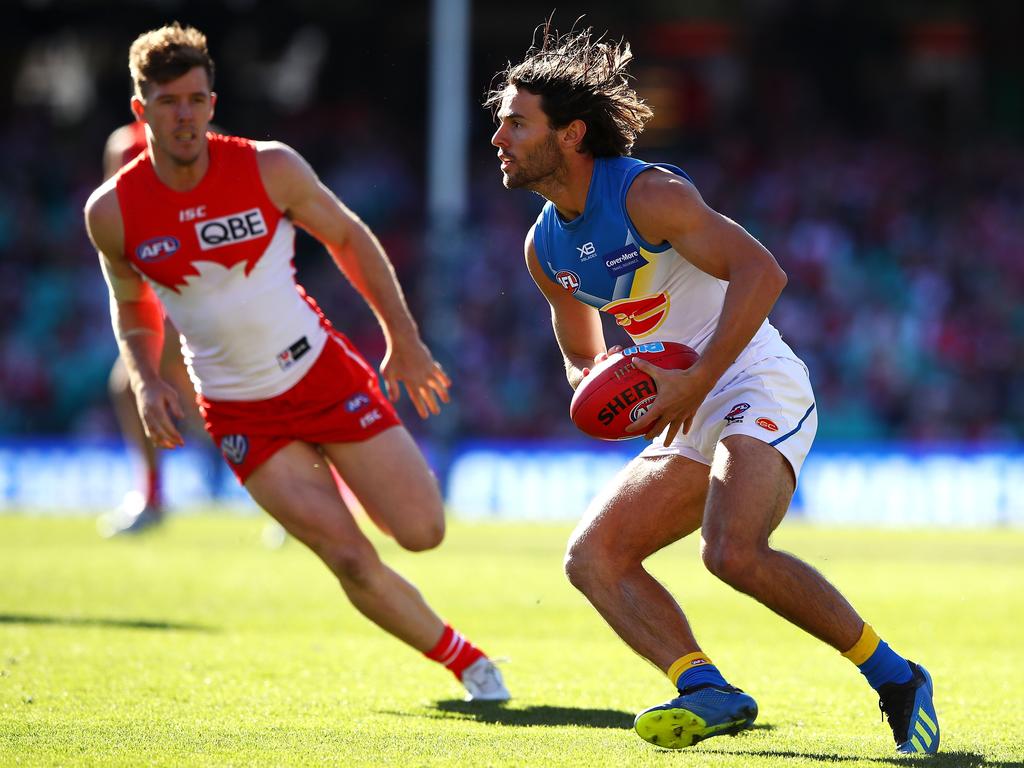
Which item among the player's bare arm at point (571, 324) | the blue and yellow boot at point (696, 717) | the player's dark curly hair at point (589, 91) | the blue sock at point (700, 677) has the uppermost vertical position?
the player's dark curly hair at point (589, 91)

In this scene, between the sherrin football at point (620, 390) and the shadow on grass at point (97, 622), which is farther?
the shadow on grass at point (97, 622)

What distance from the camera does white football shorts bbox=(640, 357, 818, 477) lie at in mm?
5082

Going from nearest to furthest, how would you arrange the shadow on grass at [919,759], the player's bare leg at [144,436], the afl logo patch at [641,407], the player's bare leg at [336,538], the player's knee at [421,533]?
the shadow on grass at [919,759] < the afl logo patch at [641,407] < the player's bare leg at [336,538] < the player's knee at [421,533] < the player's bare leg at [144,436]

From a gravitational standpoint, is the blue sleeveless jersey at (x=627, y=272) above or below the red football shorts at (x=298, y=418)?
above

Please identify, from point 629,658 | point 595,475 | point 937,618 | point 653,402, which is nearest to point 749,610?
point 937,618

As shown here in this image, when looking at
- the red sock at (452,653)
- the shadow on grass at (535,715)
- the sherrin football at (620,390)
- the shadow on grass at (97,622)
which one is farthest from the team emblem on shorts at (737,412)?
the shadow on grass at (97,622)

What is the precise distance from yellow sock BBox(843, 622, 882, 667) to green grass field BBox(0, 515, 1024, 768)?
0.31 m

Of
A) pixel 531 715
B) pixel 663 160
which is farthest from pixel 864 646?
pixel 663 160

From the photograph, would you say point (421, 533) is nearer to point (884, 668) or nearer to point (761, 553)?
point (761, 553)

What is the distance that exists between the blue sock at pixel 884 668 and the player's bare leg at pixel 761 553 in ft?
0.36

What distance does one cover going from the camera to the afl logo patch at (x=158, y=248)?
589 centimetres

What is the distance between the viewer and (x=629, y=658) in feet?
24.0

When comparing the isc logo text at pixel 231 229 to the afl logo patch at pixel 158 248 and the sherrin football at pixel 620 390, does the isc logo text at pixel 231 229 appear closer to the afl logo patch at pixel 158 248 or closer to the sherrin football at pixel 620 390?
the afl logo patch at pixel 158 248

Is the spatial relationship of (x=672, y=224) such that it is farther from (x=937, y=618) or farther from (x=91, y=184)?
(x=91, y=184)
